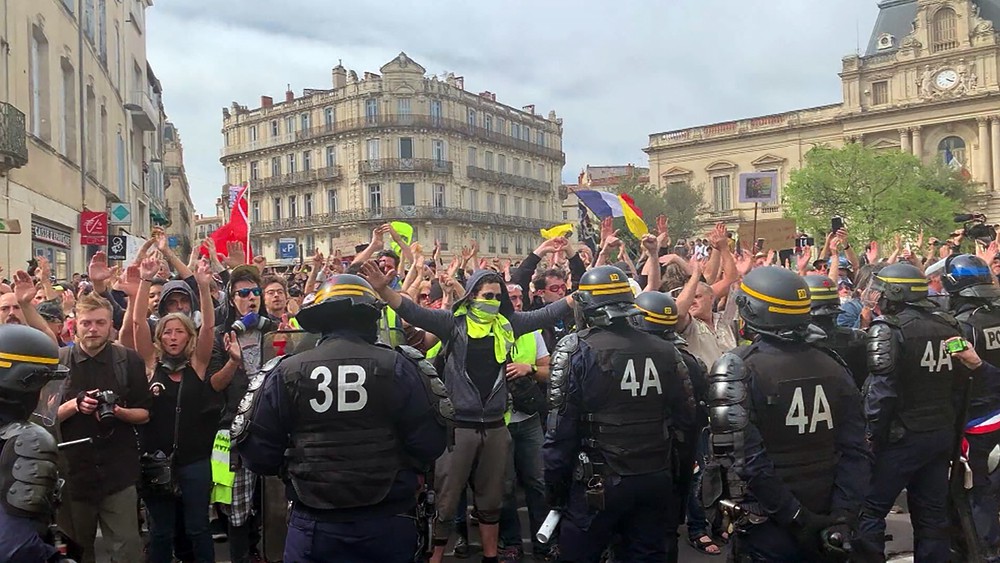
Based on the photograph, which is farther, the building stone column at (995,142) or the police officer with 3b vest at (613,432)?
the building stone column at (995,142)

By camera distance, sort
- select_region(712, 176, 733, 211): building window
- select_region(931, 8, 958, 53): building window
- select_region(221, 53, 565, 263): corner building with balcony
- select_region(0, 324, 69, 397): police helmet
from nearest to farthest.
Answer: select_region(0, 324, 69, 397): police helmet < select_region(931, 8, 958, 53): building window < select_region(221, 53, 565, 263): corner building with balcony < select_region(712, 176, 733, 211): building window

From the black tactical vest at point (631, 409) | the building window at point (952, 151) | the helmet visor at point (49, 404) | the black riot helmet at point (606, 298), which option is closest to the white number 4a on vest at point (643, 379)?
the black tactical vest at point (631, 409)

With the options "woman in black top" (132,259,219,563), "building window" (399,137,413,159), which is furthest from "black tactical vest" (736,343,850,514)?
"building window" (399,137,413,159)

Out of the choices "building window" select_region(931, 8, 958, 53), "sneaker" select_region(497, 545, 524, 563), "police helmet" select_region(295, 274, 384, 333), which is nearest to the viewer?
"police helmet" select_region(295, 274, 384, 333)

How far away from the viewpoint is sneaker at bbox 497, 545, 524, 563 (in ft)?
18.8

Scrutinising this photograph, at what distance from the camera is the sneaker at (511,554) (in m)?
5.72

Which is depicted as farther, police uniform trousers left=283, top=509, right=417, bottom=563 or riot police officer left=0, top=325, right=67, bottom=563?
police uniform trousers left=283, top=509, right=417, bottom=563

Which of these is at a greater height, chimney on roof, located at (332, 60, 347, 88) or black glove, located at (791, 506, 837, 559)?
chimney on roof, located at (332, 60, 347, 88)

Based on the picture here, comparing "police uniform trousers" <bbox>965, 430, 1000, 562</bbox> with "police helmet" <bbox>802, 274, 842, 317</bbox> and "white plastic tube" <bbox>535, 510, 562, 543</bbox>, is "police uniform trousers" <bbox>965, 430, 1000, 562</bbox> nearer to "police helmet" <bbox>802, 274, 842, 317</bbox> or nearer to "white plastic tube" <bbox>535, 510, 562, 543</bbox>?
"police helmet" <bbox>802, 274, 842, 317</bbox>

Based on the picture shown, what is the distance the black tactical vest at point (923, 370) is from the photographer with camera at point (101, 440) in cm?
451

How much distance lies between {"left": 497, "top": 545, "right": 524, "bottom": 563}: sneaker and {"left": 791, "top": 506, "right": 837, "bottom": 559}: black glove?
2504mm

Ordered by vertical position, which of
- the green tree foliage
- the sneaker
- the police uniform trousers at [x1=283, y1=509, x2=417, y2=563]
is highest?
the green tree foliage

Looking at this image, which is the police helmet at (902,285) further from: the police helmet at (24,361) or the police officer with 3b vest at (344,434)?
the police helmet at (24,361)

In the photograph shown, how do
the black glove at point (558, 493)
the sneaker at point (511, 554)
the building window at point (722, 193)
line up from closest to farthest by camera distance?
1. the black glove at point (558, 493)
2. the sneaker at point (511, 554)
3. the building window at point (722, 193)
